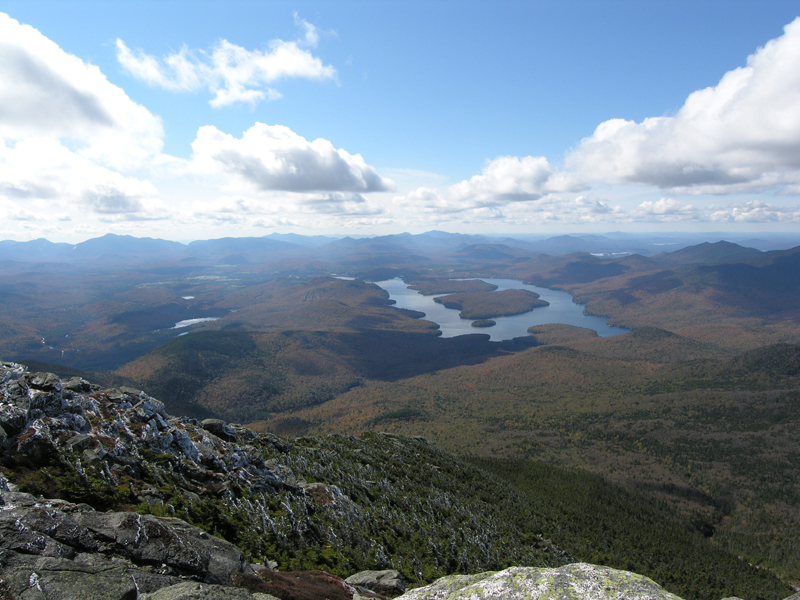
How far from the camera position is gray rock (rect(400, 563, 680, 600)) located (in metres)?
12.8

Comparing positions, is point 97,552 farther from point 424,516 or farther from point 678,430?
point 678,430

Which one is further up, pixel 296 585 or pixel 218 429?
pixel 296 585

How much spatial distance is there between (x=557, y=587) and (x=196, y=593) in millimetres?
12375

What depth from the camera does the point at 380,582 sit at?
77.9 feet

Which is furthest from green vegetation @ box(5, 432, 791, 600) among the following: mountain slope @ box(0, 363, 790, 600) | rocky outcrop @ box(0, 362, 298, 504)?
rocky outcrop @ box(0, 362, 298, 504)

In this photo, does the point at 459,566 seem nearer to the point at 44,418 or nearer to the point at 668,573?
the point at 44,418

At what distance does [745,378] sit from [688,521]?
123 metres

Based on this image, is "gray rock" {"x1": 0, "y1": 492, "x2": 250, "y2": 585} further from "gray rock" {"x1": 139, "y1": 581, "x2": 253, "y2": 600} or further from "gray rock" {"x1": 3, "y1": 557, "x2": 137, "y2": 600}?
"gray rock" {"x1": 139, "y1": 581, "x2": 253, "y2": 600}

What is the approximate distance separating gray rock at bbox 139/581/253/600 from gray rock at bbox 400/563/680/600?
6.80 meters

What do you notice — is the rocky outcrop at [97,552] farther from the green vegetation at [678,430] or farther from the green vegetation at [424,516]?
the green vegetation at [678,430]

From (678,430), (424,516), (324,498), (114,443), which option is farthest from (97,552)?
(678,430)

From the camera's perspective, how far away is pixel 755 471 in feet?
340

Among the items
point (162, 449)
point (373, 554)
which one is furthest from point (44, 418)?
point (373, 554)

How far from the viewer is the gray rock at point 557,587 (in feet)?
41.9
